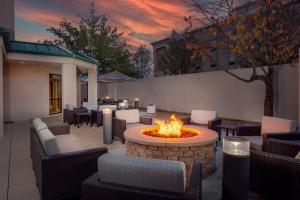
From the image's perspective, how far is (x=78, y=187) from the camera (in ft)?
11.3

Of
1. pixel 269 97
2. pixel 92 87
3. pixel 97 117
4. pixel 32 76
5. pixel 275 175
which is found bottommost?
pixel 275 175

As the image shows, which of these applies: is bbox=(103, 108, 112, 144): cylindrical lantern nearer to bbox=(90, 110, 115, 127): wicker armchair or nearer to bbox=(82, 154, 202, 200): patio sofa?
bbox=(90, 110, 115, 127): wicker armchair

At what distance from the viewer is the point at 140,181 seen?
226 cm

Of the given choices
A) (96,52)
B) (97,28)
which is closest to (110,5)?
(96,52)

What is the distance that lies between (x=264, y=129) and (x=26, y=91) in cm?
1160

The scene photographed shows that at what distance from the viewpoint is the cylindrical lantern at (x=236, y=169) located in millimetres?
2713

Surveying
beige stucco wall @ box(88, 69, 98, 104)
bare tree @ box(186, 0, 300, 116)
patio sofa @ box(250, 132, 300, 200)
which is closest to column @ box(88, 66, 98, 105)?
beige stucco wall @ box(88, 69, 98, 104)

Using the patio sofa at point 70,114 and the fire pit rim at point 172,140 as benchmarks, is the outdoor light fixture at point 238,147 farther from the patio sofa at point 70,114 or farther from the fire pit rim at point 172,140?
the patio sofa at point 70,114

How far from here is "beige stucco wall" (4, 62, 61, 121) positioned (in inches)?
476

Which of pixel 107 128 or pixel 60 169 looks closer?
pixel 60 169

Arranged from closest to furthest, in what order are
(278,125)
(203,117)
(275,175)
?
(275,175) → (278,125) → (203,117)

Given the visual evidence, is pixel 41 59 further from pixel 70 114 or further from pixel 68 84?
pixel 70 114

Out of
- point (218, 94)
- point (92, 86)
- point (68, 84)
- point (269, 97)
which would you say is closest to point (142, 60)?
point (92, 86)

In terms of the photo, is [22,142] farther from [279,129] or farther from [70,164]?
[279,129]
